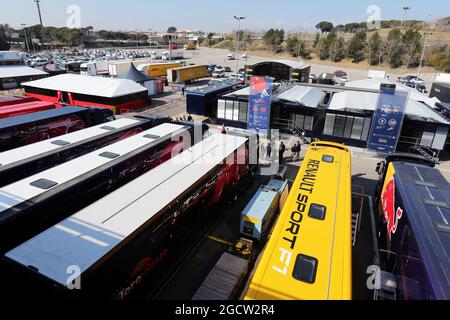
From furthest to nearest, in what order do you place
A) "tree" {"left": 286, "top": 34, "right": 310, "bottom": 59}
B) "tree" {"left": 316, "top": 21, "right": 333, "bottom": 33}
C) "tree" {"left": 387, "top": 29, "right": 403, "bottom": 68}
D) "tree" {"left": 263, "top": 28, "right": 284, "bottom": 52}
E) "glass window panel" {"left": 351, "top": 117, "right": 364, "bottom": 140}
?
"tree" {"left": 316, "top": 21, "right": 333, "bottom": 33} → "tree" {"left": 263, "top": 28, "right": 284, "bottom": 52} → "tree" {"left": 286, "top": 34, "right": 310, "bottom": 59} → "tree" {"left": 387, "top": 29, "right": 403, "bottom": 68} → "glass window panel" {"left": 351, "top": 117, "right": 364, "bottom": 140}

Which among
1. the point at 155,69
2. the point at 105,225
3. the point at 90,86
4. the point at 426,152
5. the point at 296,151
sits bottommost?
the point at 426,152

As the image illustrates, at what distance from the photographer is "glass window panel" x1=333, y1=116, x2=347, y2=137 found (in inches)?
912

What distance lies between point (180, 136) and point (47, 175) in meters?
7.34

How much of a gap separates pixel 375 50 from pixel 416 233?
9567cm

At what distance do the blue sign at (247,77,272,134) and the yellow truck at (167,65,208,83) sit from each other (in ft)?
86.9

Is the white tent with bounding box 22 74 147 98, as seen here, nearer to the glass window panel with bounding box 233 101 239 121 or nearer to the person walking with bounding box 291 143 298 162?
the glass window panel with bounding box 233 101 239 121

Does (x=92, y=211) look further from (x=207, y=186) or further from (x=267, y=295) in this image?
(x=267, y=295)

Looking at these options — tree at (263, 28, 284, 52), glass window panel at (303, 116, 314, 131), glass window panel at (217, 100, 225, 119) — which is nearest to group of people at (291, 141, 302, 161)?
glass window panel at (303, 116, 314, 131)

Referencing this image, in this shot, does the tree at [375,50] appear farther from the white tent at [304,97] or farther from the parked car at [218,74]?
the white tent at [304,97]

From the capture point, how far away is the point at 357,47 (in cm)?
8825

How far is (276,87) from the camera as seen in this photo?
1217 inches

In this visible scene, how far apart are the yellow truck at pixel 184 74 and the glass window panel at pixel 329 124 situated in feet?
101

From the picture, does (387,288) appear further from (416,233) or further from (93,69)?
(93,69)

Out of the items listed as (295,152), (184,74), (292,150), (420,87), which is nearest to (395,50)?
(420,87)
